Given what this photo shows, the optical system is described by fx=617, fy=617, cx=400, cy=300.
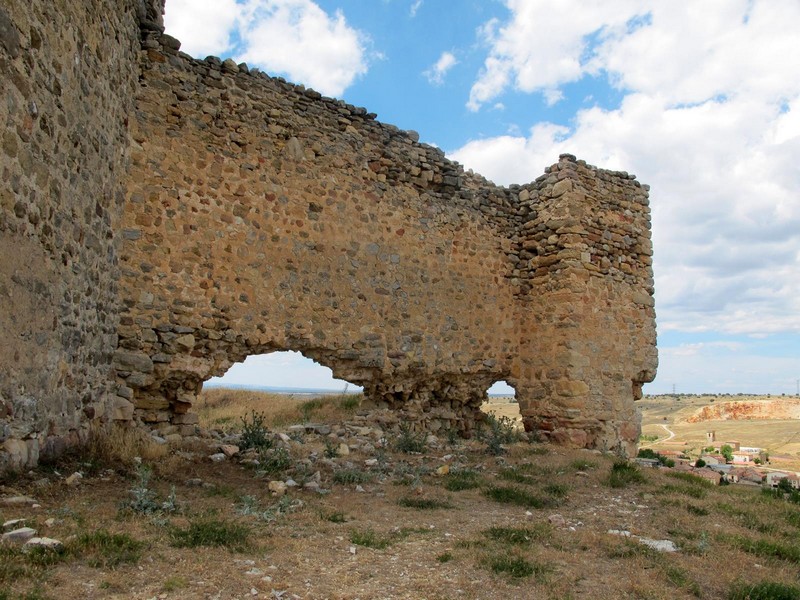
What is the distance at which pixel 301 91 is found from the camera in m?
7.98

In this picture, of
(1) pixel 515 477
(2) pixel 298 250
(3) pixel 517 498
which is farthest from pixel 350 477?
(2) pixel 298 250

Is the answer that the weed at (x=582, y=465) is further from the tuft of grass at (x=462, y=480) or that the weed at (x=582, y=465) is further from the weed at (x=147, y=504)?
the weed at (x=147, y=504)

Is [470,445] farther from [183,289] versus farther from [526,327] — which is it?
[183,289]

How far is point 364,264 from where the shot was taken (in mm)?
8336

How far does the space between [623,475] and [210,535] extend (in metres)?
4.74

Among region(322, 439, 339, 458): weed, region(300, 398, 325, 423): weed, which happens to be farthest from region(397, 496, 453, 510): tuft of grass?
region(300, 398, 325, 423): weed

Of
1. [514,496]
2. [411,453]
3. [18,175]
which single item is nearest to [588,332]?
[411,453]

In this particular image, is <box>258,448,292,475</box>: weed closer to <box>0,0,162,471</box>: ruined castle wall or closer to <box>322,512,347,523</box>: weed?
<box>322,512,347,523</box>: weed

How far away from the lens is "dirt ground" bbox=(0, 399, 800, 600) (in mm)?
3080

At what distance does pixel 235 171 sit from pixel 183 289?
156 cm

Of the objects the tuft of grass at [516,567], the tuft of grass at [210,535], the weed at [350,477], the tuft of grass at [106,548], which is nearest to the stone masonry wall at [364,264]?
the weed at [350,477]

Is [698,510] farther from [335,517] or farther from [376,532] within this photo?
[335,517]

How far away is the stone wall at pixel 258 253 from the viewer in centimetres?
468

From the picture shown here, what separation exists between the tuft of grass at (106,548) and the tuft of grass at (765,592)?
3.22 meters
